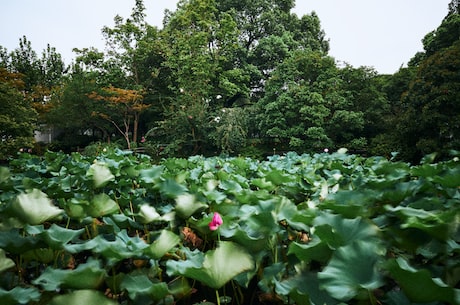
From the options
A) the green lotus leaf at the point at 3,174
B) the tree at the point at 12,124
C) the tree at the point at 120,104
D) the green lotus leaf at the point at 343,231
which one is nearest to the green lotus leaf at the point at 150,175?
the green lotus leaf at the point at 3,174

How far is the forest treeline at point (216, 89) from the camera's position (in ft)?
39.3

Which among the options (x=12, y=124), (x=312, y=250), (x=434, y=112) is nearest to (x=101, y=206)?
(x=312, y=250)

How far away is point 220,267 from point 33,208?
28.4 inches

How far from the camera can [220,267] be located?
2.29ft

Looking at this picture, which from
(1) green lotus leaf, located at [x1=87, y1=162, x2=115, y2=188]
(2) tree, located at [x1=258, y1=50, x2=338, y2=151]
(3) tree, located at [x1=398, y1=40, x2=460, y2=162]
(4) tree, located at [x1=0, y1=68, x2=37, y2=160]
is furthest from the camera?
(2) tree, located at [x1=258, y1=50, x2=338, y2=151]

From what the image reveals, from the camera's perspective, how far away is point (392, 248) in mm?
943

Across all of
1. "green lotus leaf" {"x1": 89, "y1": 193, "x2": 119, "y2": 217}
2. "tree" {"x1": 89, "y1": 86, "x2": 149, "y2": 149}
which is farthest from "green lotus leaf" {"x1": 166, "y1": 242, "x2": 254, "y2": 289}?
"tree" {"x1": 89, "y1": 86, "x2": 149, "y2": 149}

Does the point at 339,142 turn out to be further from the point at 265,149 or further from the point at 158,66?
the point at 158,66

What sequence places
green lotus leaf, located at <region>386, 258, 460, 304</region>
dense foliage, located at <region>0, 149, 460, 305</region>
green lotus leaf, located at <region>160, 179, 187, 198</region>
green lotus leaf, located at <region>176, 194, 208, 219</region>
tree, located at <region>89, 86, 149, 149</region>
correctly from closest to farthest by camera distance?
green lotus leaf, located at <region>386, 258, 460, 304</region>, dense foliage, located at <region>0, 149, 460, 305</region>, green lotus leaf, located at <region>176, 194, 208, 219</region>, green lotus leaf, located at <region>160, 179, 187, 198</region>, tree, located at <region>89, 86, 149, 149</region>

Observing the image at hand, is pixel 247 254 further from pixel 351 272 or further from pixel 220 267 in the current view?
pixel 351 272

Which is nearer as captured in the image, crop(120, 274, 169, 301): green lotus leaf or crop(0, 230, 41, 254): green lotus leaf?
crop(120, 274, 169, 301): green lotus leaf

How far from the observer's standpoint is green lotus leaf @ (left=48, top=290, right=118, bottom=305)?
584 millimetres

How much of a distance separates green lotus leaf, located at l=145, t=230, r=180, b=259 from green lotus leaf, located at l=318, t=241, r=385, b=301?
387mm

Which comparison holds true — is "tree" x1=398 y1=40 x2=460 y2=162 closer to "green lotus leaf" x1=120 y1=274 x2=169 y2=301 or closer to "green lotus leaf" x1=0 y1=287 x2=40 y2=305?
"green lotus leaf" x1=120 y1=274 x2=169 y2=301
